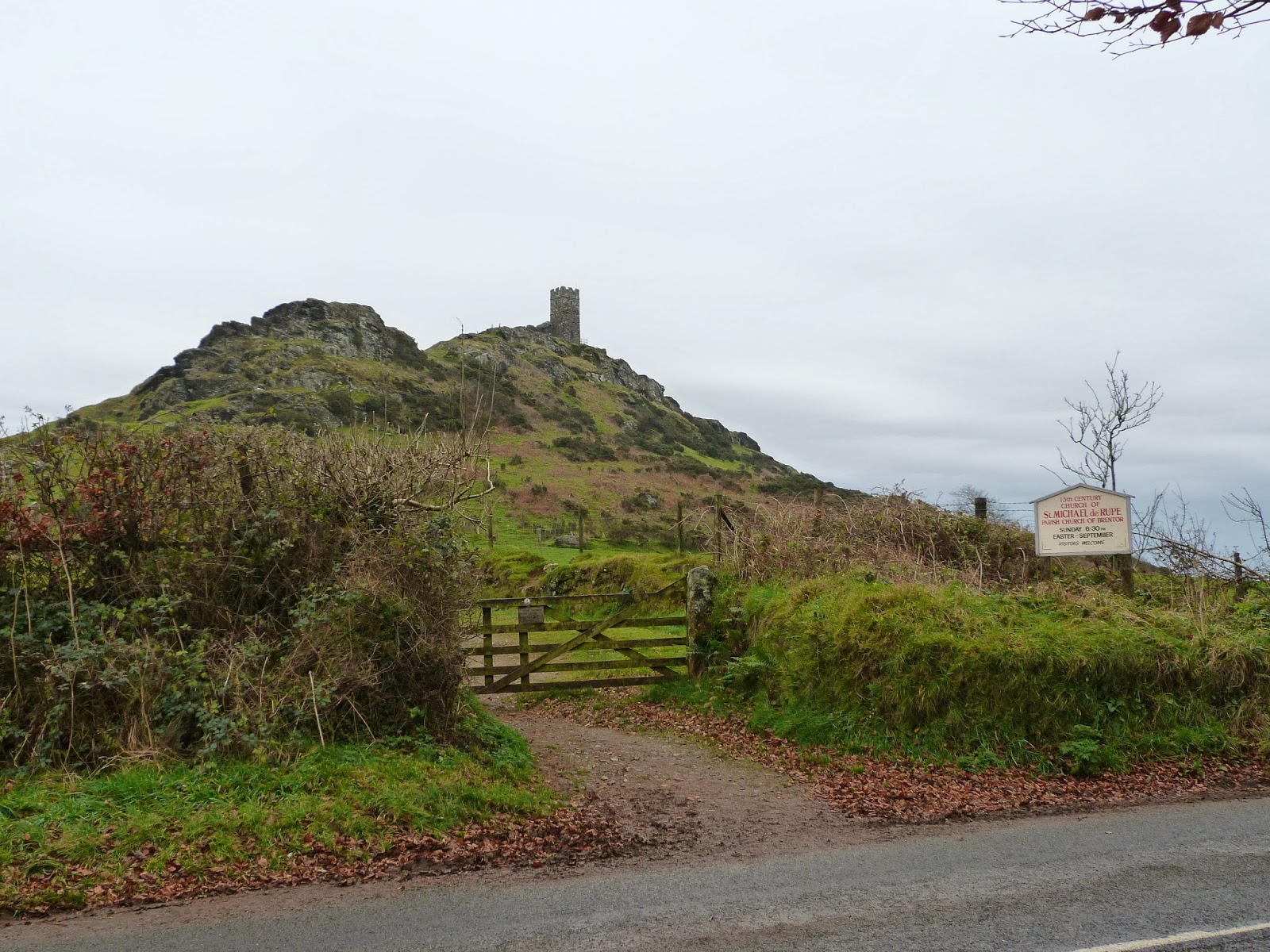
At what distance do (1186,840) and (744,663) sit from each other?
19.3 feet

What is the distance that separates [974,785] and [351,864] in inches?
228

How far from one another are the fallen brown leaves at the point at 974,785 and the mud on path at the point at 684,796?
0.35 meters

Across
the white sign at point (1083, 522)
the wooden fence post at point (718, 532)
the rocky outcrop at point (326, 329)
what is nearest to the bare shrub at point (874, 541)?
the wooden fence post at point (718, 532)

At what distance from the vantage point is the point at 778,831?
7.00 m

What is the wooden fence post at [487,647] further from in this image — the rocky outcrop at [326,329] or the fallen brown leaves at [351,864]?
the rocky outcrop at [326,329]

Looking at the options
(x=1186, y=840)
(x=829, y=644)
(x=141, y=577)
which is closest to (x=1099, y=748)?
(x=1186, y=840)

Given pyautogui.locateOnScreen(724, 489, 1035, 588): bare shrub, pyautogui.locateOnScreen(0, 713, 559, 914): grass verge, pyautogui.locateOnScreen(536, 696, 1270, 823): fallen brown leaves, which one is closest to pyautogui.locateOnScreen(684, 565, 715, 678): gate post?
pyautogui.locateOnScreen(724, 489, 1035, 588): bare shrub

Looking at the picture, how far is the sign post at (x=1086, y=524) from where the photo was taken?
11.0 m

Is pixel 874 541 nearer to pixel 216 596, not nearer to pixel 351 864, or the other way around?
pixel 216 596

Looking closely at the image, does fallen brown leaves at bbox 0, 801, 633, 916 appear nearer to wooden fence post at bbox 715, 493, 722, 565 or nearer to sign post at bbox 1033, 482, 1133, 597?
sign post at bbox 1033, 482, 1133, 597

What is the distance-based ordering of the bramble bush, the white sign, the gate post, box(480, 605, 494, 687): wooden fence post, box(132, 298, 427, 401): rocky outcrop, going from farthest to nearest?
box(132, 298, 427, 401): rocky outcrop < the gate post < box(480, 605, 494, 687): wooden fence post < the white sign < the bramble bush

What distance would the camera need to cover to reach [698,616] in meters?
12.9

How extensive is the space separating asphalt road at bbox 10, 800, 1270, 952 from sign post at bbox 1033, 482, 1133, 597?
524 centimetres

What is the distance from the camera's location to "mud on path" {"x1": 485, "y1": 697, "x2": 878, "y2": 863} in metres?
6.69
